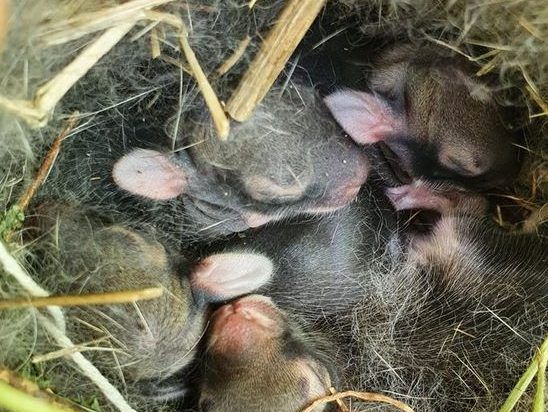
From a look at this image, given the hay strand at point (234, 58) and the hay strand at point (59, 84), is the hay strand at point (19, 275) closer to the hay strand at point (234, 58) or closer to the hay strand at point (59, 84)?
the hay strand at point (59, 84)

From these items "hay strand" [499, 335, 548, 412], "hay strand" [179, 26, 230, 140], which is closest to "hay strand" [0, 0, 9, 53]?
"hay strand" [179, 26, 230, 140]

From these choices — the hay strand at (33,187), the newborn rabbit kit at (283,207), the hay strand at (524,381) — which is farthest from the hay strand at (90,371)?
the hay strand at (524,381)

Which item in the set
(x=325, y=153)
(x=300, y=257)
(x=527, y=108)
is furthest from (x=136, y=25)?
(x=527, y=108)

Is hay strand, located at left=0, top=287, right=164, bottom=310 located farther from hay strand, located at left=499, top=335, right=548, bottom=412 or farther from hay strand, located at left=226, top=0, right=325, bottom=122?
hay strand, located at left=499, top=335, right=548, bottom=412

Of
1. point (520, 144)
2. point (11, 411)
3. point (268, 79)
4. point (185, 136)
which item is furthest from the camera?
point (520, 144)

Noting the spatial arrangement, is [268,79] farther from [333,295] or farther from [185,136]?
[333,295]

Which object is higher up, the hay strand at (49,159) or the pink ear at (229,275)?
the hay strand at (49,159)
